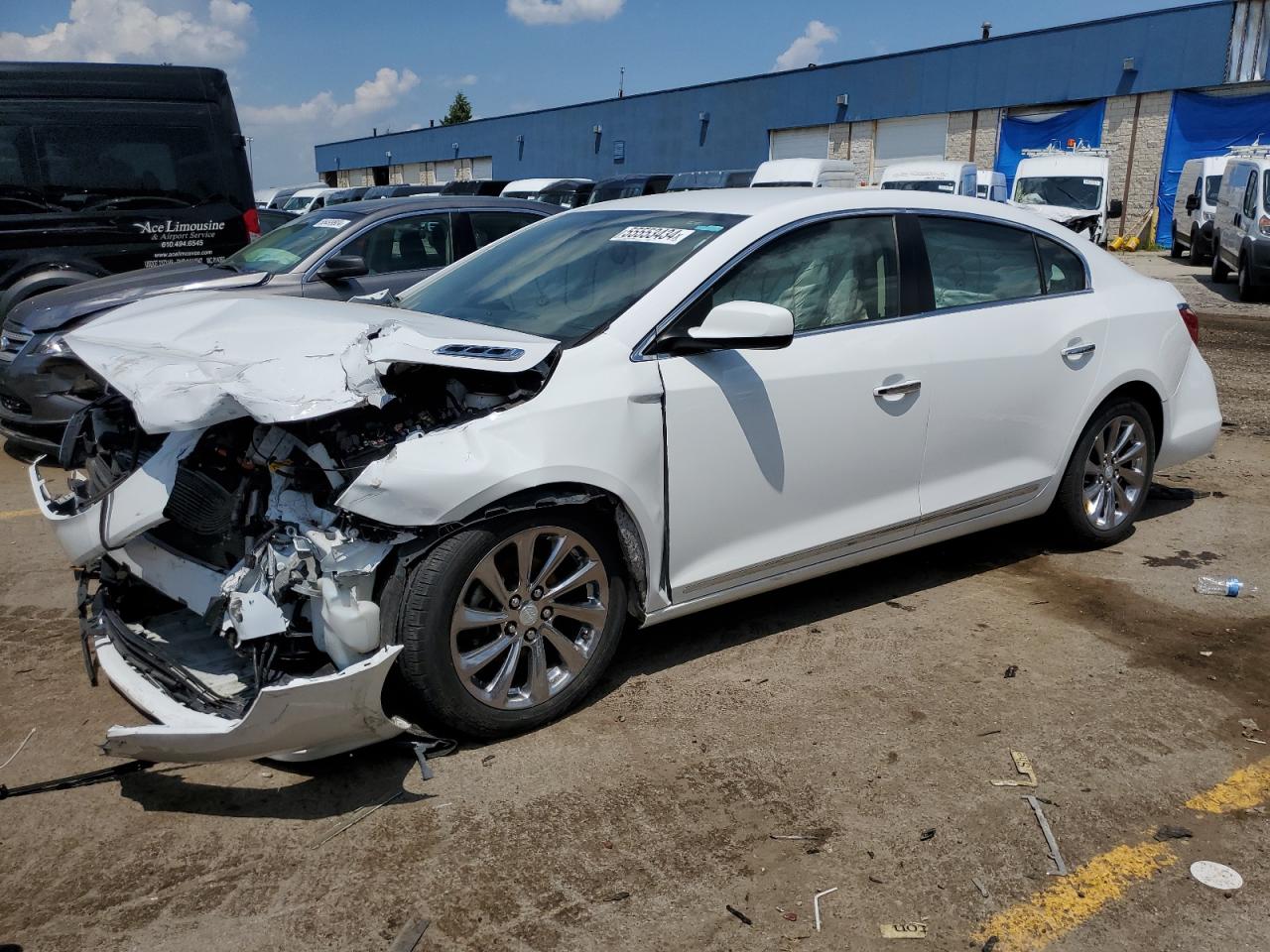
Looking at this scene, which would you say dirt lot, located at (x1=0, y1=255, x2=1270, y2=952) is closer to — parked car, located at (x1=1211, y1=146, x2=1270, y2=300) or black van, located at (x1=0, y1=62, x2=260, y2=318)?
black van, located at (x1=0, y1=62, x2=260, y2=318)

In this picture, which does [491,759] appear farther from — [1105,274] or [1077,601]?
[1105,274]

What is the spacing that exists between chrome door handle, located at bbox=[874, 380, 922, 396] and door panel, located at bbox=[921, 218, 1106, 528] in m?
0.08

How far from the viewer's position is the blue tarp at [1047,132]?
29.9 metres

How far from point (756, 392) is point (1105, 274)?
232 cm

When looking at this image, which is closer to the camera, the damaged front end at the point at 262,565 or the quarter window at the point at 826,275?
the damaged front end at the point at 262,565

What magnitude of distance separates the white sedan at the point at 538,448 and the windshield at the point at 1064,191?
1975 cm

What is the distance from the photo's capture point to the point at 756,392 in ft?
12.3

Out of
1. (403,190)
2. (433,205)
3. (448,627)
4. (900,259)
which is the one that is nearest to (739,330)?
(900,259)

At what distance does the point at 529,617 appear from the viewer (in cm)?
336

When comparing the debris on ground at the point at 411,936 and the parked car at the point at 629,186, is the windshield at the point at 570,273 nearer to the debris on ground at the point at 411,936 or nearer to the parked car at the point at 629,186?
the debris on ground at the point at 411,936

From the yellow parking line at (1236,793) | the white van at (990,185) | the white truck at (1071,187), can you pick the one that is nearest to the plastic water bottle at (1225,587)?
the yellow parking line at (1236,793)

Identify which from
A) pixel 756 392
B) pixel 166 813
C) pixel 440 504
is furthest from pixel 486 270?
pixel 166 813

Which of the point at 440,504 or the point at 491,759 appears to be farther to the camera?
the point at 491,759

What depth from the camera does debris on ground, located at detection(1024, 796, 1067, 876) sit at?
9.22 ft
